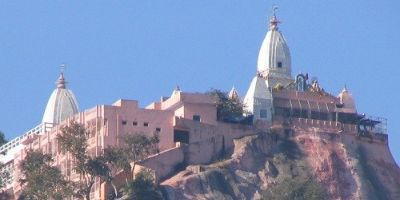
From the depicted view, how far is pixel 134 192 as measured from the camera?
122375 millimetres

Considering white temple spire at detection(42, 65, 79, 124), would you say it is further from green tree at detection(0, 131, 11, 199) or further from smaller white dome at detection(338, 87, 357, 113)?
smaller white dome at detection(338, 87, 357, 113)

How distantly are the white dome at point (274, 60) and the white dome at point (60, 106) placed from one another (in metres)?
10.9

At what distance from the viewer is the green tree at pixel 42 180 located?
121 m

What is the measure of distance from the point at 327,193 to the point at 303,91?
7.86 m

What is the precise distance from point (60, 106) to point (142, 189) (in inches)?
658

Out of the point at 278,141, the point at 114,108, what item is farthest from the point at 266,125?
the point at 114,108

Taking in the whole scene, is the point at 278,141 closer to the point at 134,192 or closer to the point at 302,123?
the point at 302,123

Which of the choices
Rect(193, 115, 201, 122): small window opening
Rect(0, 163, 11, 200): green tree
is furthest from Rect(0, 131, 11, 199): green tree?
Rect(193, 115, 201, 122): small window opening

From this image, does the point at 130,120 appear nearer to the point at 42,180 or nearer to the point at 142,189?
the point at 142,189

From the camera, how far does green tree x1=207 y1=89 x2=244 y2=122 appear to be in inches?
5172

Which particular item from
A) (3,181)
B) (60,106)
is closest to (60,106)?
(60,106)

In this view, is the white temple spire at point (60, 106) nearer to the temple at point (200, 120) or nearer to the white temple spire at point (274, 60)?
the temple at point (200, 120)

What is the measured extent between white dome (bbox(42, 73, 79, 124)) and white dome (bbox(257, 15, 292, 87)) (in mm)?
10920

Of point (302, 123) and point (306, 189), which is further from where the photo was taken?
point (302, 123)
